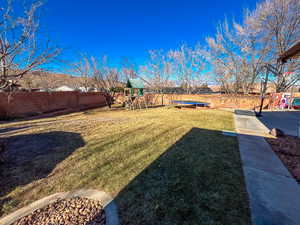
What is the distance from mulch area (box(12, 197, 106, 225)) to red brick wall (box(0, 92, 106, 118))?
7.82m

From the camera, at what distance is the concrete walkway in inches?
60.3

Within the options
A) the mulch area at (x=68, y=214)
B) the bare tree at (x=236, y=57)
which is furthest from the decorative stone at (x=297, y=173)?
the bare tree at (x=236, y=57)

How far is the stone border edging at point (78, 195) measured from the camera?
1.54 metres

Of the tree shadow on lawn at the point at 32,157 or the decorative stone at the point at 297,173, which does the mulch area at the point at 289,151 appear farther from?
the tree shadow on lawn at the point at 32,157

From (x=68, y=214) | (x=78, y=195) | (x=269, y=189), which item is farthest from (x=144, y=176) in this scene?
(x=269, y=189)

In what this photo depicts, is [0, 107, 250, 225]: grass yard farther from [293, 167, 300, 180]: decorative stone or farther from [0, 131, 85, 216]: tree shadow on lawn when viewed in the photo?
[293, 167, 300, 180]: decorative stone

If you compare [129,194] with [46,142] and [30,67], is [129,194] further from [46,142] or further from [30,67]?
[46,142]

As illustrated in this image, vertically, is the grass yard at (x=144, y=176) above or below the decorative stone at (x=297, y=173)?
above

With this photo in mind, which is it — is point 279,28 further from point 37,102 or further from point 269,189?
point 37,102

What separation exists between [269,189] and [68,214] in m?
2.89

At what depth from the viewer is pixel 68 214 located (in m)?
1.60

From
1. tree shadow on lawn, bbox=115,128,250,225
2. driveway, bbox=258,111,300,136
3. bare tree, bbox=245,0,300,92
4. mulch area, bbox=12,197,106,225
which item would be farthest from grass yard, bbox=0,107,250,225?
bare tree, bbox=245,0,300,92

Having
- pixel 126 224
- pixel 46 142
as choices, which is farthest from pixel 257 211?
pixel 46 142

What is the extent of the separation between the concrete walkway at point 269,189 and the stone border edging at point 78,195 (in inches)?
65.0
